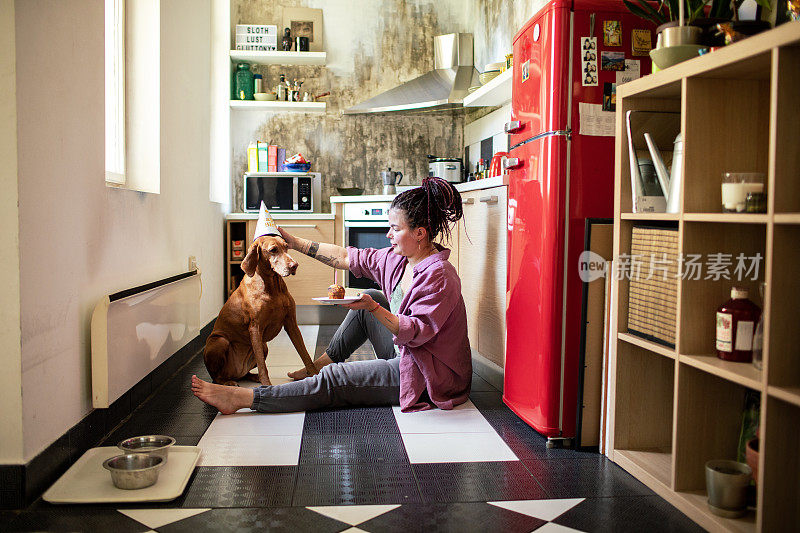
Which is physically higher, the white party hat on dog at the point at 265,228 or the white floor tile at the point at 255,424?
the white party hat on dog at the point at 265,228

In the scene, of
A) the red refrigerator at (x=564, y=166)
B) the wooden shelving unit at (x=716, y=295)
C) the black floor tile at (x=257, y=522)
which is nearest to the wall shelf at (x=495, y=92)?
the red refrigerator at (x=564, y=166)

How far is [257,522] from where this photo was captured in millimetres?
1763

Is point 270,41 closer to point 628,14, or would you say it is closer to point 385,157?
point 385,157

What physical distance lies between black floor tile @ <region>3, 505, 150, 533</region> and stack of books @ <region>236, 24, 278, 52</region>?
14.8 ft

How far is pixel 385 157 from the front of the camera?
234 inches

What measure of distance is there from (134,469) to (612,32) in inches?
83.5

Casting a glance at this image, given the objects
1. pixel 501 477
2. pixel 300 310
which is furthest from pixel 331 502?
pixel 300 310

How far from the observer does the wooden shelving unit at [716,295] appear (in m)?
1.47

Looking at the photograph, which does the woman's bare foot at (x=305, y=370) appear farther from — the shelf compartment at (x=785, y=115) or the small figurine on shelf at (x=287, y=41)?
the small figurine on shelf at (x=287, y=41)

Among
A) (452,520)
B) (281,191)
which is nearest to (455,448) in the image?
(452,520)

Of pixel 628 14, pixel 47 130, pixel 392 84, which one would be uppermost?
pixel 392 84

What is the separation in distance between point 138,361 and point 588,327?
5.77 ft

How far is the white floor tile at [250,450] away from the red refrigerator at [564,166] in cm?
91

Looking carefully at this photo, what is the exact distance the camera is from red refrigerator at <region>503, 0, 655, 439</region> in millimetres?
2361
